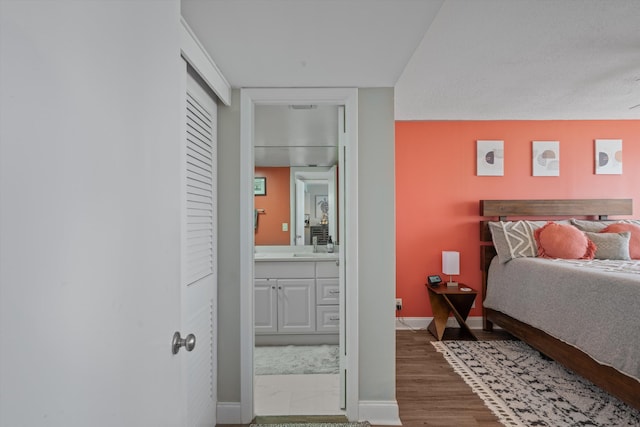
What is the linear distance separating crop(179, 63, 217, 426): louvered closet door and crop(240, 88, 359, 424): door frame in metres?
0.17

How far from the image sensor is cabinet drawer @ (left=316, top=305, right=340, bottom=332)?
3473mm

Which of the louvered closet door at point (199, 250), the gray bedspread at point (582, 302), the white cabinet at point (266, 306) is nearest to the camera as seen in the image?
the louvered closet door at point (199, 250)

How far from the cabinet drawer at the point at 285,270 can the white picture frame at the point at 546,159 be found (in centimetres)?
284

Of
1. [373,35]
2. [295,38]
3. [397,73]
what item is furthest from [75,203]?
[397,73]

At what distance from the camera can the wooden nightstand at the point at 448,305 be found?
352cm

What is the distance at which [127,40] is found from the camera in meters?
0.74

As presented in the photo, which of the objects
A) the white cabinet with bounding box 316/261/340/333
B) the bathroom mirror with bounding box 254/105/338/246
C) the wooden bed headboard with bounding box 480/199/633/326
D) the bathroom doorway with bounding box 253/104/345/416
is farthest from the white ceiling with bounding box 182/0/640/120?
the white cabinet with bounding box 316/261/340/333

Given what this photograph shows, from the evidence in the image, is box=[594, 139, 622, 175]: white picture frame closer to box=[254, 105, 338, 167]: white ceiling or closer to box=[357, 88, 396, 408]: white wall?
box=[254, 105, 338, 167]: white ceiling

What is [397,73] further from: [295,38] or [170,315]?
[170,315]

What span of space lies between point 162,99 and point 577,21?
7.66 ft

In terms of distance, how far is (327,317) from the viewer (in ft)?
11.4

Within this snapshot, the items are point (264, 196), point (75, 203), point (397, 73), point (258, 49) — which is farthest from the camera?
point (264, 196)

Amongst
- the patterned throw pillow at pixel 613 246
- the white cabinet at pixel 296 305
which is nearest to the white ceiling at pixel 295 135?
the white cabinet at pixel 296 305

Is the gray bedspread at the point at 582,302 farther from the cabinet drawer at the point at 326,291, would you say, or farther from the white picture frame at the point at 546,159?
the cabinet drawer at the point at 326,291
